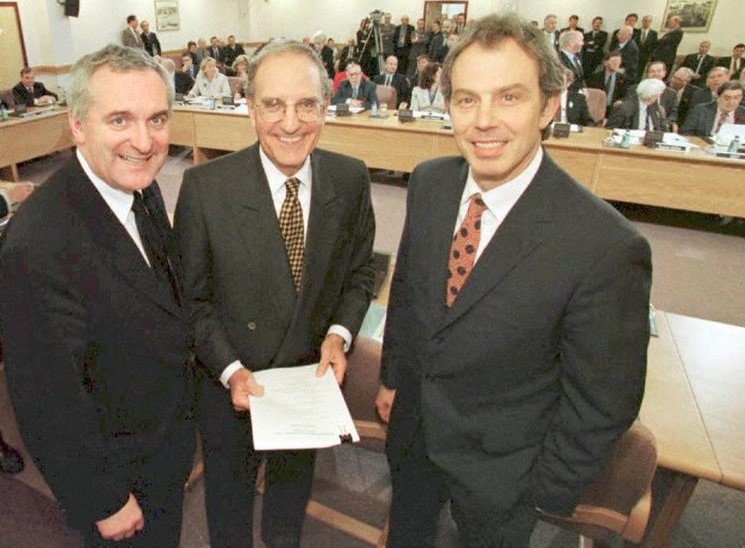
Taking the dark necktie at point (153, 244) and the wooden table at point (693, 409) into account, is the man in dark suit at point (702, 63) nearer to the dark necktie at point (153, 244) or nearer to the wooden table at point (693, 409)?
the wooden table at point (693, 409)

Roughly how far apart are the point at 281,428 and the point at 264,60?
96cm

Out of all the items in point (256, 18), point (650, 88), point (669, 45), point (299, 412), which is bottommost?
point (299, 412)

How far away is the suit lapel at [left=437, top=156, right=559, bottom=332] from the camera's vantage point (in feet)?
3.78

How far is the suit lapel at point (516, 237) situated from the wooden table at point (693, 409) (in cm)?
79

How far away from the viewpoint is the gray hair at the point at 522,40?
3.68ft

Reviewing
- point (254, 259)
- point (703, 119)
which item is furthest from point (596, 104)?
point (254, 259)

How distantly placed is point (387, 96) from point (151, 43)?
6.06 metres

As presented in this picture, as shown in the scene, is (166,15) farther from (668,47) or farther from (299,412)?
(299,412)

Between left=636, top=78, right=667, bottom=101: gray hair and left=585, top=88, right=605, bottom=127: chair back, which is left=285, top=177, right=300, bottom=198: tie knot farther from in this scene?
left=585, top=88, right=605, bottom=127: chair back

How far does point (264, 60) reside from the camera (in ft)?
4.58

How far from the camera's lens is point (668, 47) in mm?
9242

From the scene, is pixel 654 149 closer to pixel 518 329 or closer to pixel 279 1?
pixel 518 329

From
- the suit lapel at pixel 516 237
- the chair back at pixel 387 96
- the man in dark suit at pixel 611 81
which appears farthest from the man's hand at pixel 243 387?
the man in dark suit at pixel 611 81

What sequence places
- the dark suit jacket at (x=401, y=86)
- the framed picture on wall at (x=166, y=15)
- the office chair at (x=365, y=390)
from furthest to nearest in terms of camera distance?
the framed picture on wall at (x=166, y=15)
the dark suit jacket at (x=401, y=86)
the office chair at (x=365, y=390)
